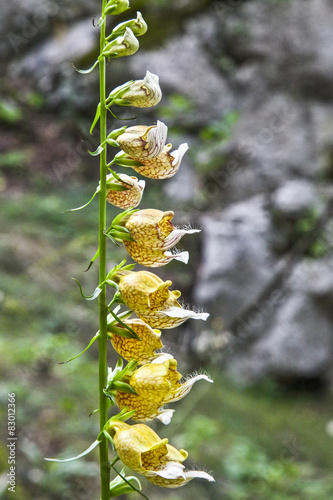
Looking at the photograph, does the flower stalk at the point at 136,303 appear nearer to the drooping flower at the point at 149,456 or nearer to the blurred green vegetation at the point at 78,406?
the drooping flower at the point at 149,456

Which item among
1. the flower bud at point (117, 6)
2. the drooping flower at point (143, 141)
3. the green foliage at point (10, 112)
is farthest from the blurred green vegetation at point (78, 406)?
the flower bud at point (117, 6)

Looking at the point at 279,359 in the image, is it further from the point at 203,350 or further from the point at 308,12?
the point at 308,12

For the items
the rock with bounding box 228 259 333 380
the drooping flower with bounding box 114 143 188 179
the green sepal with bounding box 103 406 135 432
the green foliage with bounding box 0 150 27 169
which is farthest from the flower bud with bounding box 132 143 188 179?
the green foliage with bounding box 0 150 27 169

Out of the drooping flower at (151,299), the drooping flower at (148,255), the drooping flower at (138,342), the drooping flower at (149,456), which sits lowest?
the drooping flower at (149,456)

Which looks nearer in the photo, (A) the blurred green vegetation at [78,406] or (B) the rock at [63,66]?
→ (A) the blurred green vegetation at [78,406]

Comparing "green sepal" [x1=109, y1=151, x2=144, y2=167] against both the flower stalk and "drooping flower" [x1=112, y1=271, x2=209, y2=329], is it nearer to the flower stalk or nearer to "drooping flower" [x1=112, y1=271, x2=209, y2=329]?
the flower stalk

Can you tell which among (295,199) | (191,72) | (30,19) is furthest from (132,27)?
(30,19)

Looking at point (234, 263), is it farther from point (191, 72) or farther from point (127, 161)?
point (127, 161)
